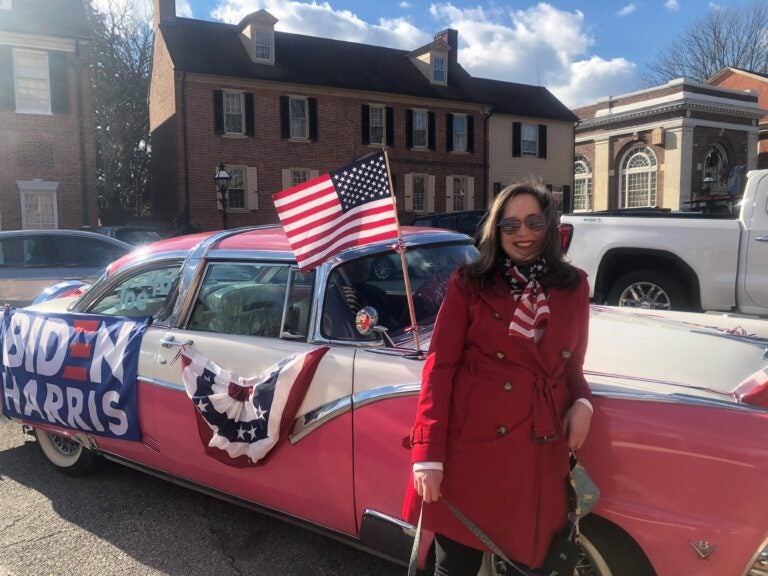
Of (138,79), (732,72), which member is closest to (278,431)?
(138,79)

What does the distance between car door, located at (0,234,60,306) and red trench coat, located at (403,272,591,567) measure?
810cm

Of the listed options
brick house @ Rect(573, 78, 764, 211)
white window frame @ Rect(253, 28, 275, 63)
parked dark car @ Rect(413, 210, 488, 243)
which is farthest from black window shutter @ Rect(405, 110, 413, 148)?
brick house @ Rect(573, 78, 764, 211)

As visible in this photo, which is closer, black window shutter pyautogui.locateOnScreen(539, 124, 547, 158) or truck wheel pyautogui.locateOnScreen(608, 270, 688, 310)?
truck wheel pyautogui.locateOnScreen(608, 270, 688, 310)

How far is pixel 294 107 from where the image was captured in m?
25.6

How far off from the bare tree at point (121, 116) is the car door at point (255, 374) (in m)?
31.2

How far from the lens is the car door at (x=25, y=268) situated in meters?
8.35

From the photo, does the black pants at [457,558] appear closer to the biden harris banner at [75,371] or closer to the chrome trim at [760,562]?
the chrome trim at [760,562]

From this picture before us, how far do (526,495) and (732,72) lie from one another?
43.6 metres

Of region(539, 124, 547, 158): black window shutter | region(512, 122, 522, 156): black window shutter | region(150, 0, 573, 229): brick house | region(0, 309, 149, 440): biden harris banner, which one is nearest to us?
region(0, 309, 149, 440): biden harris banner

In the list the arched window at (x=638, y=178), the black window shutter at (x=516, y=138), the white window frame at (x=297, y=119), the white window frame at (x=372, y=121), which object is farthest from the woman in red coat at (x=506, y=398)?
the arched window at (x=638, y=178)

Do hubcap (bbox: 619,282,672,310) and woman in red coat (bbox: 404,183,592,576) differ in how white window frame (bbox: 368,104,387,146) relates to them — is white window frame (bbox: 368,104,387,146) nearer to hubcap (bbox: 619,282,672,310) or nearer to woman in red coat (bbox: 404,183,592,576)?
hubcap (bbox: 619,282,672,310)

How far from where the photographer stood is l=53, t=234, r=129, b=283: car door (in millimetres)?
8758

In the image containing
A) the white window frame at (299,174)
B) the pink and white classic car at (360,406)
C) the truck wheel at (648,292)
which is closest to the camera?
the pink and white classic car at (360,406)

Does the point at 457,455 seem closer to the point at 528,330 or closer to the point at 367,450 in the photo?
the point at 528,330
